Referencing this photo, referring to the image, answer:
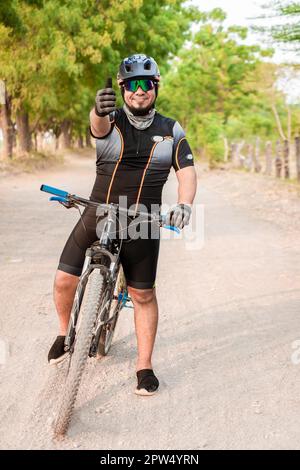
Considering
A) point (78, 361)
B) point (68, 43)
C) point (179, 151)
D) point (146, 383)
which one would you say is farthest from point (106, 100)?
point (68, 43)

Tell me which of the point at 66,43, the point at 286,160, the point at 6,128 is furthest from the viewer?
the point at 6,128

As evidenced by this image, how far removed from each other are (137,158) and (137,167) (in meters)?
0.06

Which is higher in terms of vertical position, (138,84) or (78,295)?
(138,84)

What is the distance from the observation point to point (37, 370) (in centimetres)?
401

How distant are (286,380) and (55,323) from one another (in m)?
2.09

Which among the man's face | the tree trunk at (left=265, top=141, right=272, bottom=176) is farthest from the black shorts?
the tree trunk at (left=265, top=141, right=272, bottom=176)

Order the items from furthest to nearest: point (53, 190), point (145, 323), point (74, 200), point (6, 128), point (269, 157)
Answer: point (6, 128)
point (269, 157)
point (145, 323)
point (74, 200)
point (53, 190)

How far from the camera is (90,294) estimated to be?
3309 mm

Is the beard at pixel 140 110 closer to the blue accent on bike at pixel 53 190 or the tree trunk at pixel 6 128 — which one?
the blue accent on bike at pixel 53 190

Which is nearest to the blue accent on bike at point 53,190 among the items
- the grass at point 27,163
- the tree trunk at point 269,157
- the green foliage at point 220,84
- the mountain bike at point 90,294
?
the mountain bike at point 90,294

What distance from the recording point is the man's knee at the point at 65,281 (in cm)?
378

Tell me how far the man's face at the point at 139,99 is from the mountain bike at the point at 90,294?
0.61m

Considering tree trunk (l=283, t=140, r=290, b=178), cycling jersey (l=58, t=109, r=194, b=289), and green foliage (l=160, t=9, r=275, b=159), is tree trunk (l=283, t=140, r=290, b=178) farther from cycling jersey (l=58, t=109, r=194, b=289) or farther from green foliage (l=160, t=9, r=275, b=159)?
green foliage (l=160, t=9, r=275, b=159)

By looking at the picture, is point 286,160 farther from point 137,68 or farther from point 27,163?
point 137,68
